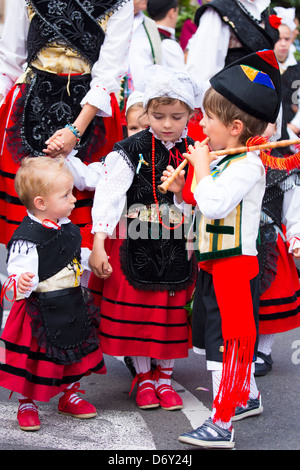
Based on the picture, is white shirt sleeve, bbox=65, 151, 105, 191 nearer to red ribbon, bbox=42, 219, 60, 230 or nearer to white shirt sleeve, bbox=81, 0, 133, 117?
white shirt sleeve, bbox=81, 0, 133, 117

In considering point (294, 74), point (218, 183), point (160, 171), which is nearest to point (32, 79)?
point (160, 171)

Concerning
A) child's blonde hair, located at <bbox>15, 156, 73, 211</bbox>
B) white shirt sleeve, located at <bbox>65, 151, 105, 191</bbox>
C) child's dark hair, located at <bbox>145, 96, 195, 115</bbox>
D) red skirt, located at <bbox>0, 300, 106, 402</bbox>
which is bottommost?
red skirt, located at <bbox>0, 300, 106, 402</bbox>

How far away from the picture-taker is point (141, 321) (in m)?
3.38

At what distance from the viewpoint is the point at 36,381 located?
10.0 feet

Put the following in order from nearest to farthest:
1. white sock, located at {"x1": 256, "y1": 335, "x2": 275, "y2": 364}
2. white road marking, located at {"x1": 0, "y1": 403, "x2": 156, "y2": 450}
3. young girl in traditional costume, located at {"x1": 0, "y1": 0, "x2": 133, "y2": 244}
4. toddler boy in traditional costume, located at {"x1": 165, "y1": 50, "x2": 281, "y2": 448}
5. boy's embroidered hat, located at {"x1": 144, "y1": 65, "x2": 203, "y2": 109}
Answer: toddler boy in traditional costume, located at {"x1": 165, "y1": 50, "x2": 281, "y2": 448} → white road marking, located at {"x1": 0, "y1": 403, "x2": 156, "y2": 450} → boy's embroidered hat, located at {"x1": 144, "y1": 65, "x2": 203, "y2": 109} → young girl in traditional costume, located at {"x1": 0, "y1": 0, "x2": 133, "y2": 244} → white sock, located at {"x1": 256, "y1": 335, "x2": 275, "y2": 364}

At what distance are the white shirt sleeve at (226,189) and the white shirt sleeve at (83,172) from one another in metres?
0.81

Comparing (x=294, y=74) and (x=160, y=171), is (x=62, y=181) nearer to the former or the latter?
→ (x=160, y=171)

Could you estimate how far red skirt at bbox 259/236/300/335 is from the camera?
3.72 meters

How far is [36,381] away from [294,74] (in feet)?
14.3

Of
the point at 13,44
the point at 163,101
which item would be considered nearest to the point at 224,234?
the point at 163,101

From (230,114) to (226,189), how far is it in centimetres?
33

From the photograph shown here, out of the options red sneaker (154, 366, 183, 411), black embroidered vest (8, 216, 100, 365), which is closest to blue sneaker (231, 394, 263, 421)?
red sneaker (154, 366, 183, 411)

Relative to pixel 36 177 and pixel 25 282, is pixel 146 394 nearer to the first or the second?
pixel 25 282

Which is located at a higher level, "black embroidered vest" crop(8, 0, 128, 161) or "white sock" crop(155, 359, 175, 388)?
"black embroidered vest" crop(8, 0, 128, 161)
